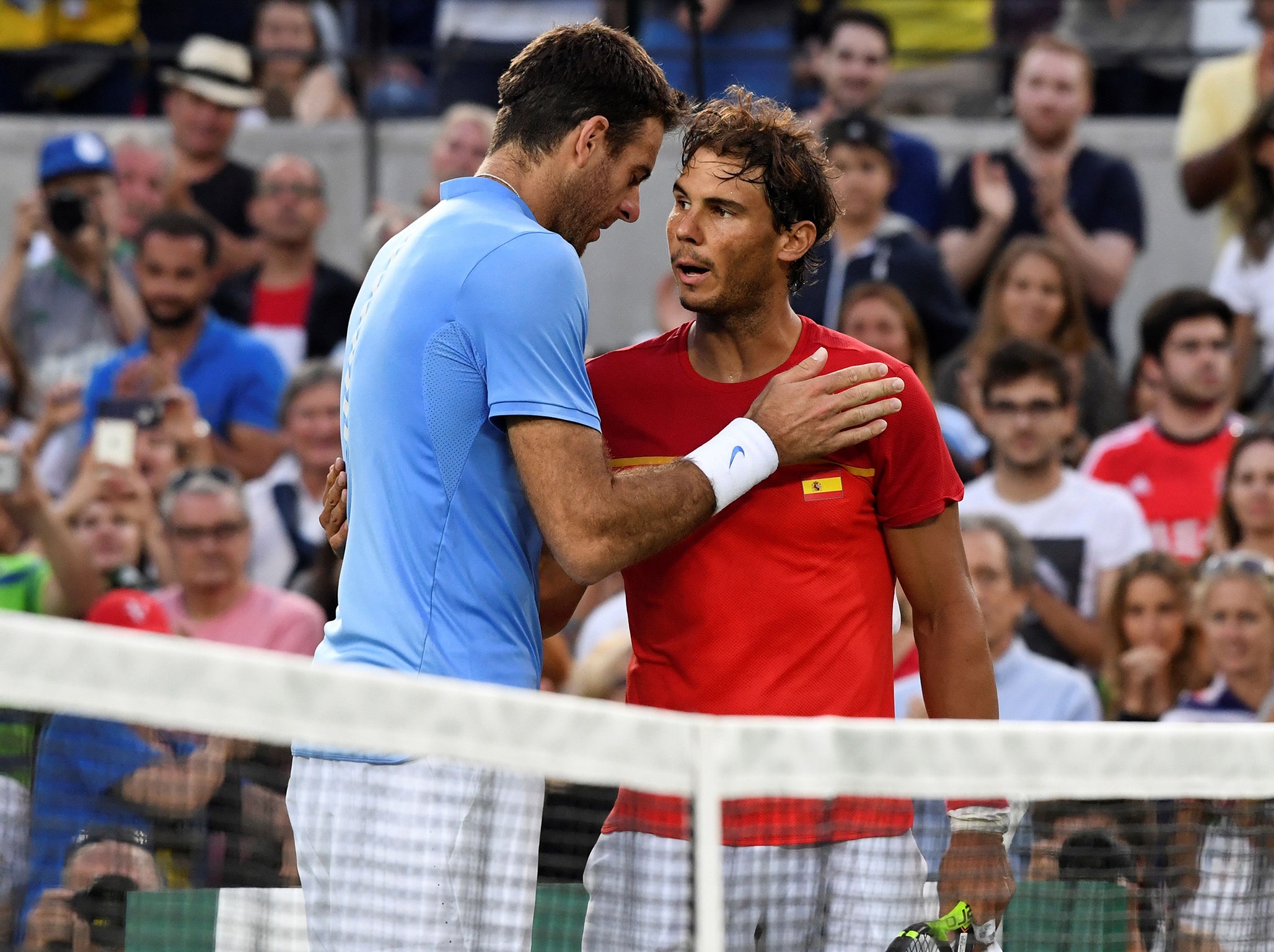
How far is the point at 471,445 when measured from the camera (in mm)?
3363

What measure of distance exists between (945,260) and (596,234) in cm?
538

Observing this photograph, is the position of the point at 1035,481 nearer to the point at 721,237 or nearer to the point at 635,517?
the point at 721,237

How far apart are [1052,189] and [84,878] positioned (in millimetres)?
6716

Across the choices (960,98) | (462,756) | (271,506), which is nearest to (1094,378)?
(960,98)

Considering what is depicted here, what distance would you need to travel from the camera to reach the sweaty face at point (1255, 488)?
691cm

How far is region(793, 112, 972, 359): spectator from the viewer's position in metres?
8.24

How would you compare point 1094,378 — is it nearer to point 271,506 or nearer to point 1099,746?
point 271,506

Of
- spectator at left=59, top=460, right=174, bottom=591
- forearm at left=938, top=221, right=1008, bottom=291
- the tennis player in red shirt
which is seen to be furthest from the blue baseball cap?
the tennis player in red shirt

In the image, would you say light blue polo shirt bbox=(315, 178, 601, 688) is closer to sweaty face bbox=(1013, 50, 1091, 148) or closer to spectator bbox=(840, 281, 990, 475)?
spectator bbox=(840, 281, 990, 475)

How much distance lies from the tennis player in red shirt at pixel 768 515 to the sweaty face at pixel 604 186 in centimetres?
12

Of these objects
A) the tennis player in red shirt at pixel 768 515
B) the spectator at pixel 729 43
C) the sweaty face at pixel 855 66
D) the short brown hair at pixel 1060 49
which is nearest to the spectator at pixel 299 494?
the spectator at pixel 729 43

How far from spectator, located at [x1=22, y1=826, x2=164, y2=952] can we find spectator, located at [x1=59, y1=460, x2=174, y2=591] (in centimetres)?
434

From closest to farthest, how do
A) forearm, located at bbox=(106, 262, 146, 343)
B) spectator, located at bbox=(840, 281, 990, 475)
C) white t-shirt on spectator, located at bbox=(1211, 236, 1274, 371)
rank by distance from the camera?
spectator, located at bbox=(840, 281, 990, 475), white t-shirt on spectator, located at bbox=(1211, 236, 1274, 371), forearm, located at bbox=(106, 262, 146, 343)

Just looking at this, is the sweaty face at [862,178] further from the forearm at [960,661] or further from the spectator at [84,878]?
the spectator at [84,878]
